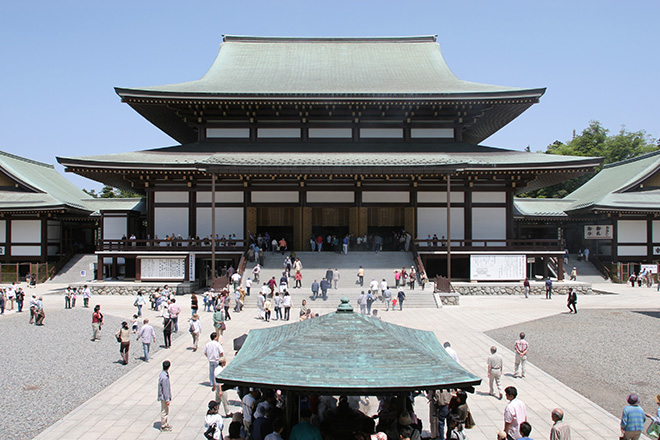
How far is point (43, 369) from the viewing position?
43.7 feet

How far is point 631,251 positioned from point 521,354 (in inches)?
1184

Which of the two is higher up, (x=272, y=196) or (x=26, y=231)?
(x=272, y=196)

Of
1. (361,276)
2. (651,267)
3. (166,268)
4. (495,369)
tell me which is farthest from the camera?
(651,267)

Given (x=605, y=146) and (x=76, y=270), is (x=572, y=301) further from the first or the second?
(x=605, y=146)

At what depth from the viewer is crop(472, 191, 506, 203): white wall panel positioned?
31531 mm

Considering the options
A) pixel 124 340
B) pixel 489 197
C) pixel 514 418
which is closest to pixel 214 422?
pixel 514 418

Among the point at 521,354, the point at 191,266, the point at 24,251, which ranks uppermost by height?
the point at 24,251

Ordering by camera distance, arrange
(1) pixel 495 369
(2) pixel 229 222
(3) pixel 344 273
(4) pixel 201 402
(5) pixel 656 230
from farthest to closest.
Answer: (5) pixel 656 230
(2) pixel 229 222
(3) pixel 344 273
(1) pixel 495 369
(4) pixel 201 402

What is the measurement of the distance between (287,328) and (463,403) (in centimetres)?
329

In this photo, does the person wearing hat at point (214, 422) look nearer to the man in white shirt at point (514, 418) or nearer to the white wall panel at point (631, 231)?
the man in white shirt at point (514, 418)

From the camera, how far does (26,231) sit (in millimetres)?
36812

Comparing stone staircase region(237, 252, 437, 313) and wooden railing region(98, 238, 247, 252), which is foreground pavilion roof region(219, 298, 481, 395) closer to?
stone staircase region(237, 252, 437, 313)

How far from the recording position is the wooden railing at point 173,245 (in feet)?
94.8

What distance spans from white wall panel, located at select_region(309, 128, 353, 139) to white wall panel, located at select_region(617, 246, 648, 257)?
22551 millimetres
